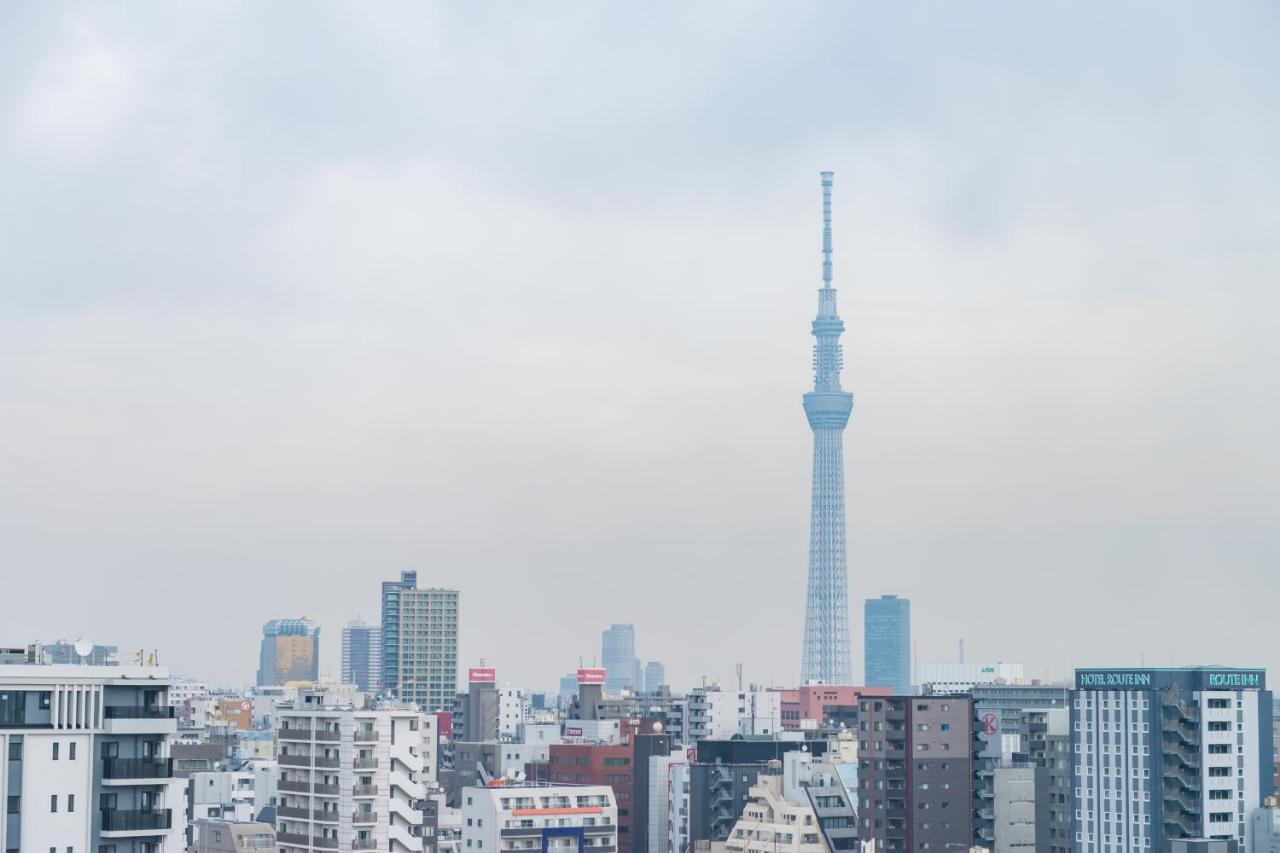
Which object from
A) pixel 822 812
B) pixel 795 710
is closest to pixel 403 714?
pixel 822 812

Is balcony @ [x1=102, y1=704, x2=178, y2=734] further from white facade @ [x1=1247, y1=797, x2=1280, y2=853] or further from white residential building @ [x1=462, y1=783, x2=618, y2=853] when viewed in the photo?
white facade @ [x1=1247, y1=797, x2=1280, y2=853]

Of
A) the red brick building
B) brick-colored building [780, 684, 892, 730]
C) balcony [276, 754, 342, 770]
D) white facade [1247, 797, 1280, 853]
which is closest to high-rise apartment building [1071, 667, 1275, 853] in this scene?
white facade [1247, 797, 1280, 853]

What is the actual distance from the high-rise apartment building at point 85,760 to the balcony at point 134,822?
0.07ft

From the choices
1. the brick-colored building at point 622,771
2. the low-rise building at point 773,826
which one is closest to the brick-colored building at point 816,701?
the brick-colored building at point 622,771

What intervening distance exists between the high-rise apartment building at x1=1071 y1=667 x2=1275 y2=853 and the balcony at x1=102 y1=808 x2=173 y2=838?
42648 mm

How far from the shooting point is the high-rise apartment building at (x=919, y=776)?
87188mm

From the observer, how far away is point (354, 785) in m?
73.8

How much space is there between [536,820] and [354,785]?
48.2 ft

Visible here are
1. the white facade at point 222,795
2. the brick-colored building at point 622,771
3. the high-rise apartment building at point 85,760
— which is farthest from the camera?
the white facade at point 222,795

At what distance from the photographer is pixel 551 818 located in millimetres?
87062

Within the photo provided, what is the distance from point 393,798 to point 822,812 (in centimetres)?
2065

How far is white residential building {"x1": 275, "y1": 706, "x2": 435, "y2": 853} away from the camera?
73.6m

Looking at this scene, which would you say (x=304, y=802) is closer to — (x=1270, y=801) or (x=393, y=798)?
(x=393, y=798)

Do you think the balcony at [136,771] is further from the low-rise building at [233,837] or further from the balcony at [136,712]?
the low-rise building at [233,837]
